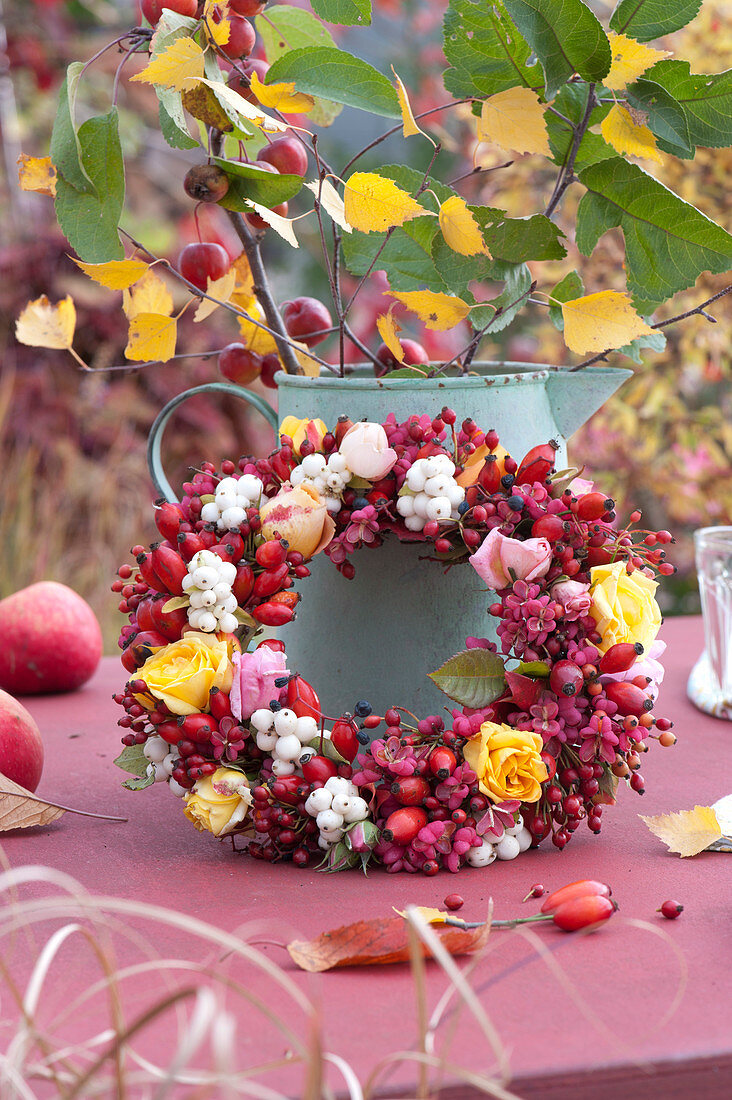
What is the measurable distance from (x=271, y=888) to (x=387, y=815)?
0.26 feet

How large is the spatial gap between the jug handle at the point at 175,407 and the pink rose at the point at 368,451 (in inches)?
6.2

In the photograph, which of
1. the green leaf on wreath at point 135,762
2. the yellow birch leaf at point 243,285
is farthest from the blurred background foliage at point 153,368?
the green leaf on wreath at point 135,762

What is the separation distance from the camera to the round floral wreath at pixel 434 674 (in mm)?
647

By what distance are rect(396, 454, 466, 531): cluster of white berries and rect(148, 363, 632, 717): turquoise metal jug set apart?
2.5 inches

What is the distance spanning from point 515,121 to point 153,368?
2365mm

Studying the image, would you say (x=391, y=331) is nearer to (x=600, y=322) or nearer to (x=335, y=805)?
(x=600, y=322)

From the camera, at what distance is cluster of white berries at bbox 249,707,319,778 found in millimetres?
654

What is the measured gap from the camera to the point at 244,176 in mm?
728

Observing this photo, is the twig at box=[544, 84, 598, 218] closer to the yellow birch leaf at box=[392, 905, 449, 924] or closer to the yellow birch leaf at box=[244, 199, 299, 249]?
the yellow birch leaf at box=[244, 199, 299, 249]

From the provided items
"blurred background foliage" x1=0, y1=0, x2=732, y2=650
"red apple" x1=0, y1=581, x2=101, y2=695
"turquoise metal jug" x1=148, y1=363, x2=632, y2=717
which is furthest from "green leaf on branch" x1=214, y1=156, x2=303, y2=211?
"blurred background foliage" x1=0, y1=0, x2=732, y2=650

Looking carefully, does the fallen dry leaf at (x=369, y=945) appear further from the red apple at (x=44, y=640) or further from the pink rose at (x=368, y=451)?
the red apple at (x=44, y=640)

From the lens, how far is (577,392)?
803mm

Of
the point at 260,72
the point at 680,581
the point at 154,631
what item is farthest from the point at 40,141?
the point at 154,631

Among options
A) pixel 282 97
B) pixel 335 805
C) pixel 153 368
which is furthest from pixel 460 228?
pixel 153 368
